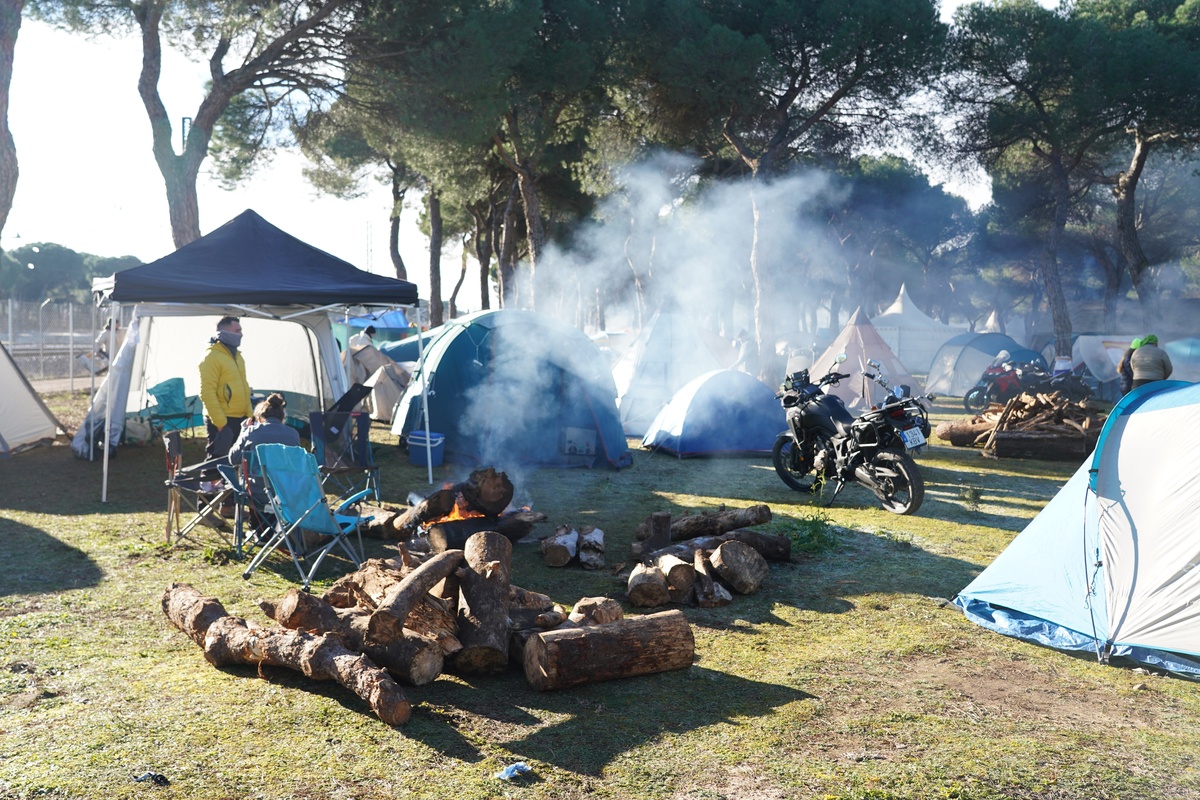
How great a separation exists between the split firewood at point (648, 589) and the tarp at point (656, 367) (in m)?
8.46

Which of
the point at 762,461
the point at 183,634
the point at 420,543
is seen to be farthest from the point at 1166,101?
the point at 183,634

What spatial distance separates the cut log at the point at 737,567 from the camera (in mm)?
5426

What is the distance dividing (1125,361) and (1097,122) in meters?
9.60

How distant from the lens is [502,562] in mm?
4531

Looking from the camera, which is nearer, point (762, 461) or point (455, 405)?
point (455, 405)

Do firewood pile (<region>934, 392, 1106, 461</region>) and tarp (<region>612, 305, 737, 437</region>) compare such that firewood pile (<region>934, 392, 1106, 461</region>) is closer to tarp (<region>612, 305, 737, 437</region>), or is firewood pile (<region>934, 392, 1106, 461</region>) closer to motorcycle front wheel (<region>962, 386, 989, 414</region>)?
tarp (<region>612, 305, 737, 437</region>)

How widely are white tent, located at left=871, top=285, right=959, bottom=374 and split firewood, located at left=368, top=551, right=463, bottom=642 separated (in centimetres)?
3112

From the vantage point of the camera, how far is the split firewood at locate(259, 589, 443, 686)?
12.8 feet

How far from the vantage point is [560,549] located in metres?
6.06

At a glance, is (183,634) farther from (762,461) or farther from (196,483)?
(762,461)

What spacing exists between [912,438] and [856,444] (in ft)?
1.83

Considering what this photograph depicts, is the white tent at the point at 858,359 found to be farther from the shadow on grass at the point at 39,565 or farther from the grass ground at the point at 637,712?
the shadow on grass at the point at 39,565

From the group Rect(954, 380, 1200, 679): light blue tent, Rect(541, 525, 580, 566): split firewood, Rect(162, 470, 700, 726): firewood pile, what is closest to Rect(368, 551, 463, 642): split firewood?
Rect(162, 470, 700, 726): firewood pile

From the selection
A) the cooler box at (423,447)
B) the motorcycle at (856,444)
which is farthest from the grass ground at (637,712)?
the cooler box at (423,447)
